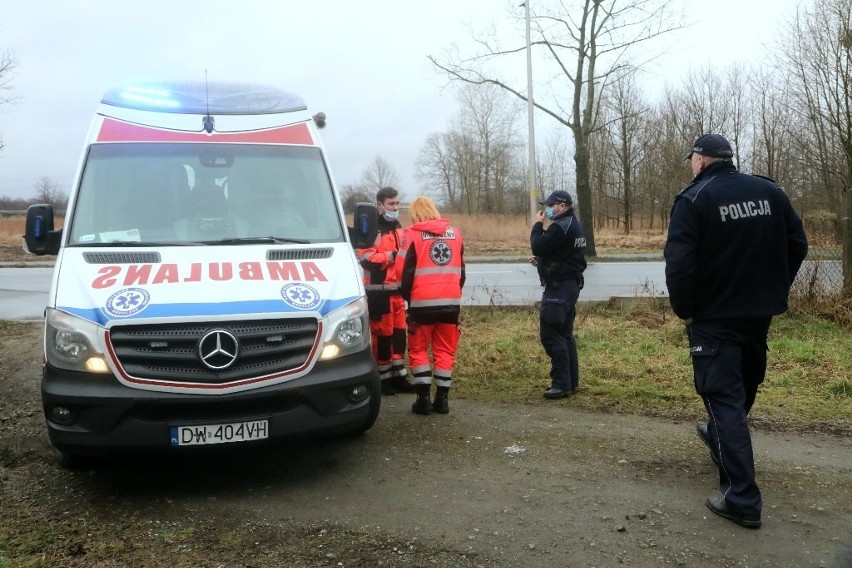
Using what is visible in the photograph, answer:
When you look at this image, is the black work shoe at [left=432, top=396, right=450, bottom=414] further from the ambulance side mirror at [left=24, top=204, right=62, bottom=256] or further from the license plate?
the ambulance side mirror at [left=24, top=204, right=62, bottom=256]

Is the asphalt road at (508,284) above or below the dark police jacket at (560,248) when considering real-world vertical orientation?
below

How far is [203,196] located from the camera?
17.5 feet

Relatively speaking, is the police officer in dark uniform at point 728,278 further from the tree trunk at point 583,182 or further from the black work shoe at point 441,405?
the tree trunk at point 583,182

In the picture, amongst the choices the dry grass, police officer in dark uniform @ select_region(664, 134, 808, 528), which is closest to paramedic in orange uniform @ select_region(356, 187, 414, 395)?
police officer in dark uniform @ select_region(664, 134, 808, 528)

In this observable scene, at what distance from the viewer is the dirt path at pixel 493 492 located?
3645 mm

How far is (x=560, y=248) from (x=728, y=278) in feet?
8.26

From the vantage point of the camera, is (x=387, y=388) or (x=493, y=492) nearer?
(x=493, y=492)

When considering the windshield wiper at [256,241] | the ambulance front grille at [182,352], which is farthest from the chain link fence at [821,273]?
the ambulance front grille at [182,352]

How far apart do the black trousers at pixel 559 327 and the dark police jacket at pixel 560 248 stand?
9 cm

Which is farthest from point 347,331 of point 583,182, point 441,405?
point 583,182

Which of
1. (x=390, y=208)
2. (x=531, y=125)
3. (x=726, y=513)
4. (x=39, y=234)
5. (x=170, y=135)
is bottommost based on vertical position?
(x=726, y=513)

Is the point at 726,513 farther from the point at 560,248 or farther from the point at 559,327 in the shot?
the point at 560,248

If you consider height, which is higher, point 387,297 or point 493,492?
point 387,297

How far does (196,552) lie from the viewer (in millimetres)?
3664
